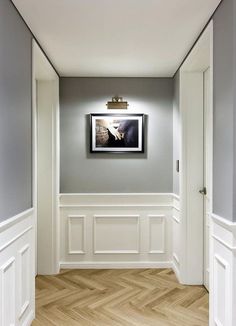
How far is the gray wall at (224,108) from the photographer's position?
5.89ft

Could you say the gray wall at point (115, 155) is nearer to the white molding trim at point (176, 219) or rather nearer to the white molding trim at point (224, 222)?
the white molding trim at point (176, 219)

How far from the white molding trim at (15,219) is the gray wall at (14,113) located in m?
0.03

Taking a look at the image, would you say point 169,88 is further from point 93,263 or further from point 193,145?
point 93,263

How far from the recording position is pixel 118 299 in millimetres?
2867

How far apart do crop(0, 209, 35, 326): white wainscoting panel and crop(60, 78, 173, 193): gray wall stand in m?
1.37

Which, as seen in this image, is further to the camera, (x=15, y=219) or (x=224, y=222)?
(x=15, y=219)

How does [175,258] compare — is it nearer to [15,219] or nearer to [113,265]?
[113,265]

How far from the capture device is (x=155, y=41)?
8.57 ft

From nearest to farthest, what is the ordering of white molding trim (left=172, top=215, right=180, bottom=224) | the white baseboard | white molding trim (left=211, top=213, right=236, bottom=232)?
white molding trim (left=211, top=213, right=236, bottom=232) < the white baseboard < white molding trim (left=172, top=215, right=180, bottom=224)

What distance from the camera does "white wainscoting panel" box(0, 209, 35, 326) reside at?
72.6 inches

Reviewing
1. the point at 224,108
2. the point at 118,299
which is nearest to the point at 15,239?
the point at 118,299

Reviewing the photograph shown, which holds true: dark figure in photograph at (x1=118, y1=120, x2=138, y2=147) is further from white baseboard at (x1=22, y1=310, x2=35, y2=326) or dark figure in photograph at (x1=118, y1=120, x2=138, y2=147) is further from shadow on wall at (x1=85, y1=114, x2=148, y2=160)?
white baseboard at (x1=22, y1=310, x2=35, y2=326)

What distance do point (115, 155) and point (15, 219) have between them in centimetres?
190

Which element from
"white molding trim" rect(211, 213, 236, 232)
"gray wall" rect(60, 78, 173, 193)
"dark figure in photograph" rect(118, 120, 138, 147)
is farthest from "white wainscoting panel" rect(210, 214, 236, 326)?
"dark figure in photograph" rect(118, 120, 138, 147)
